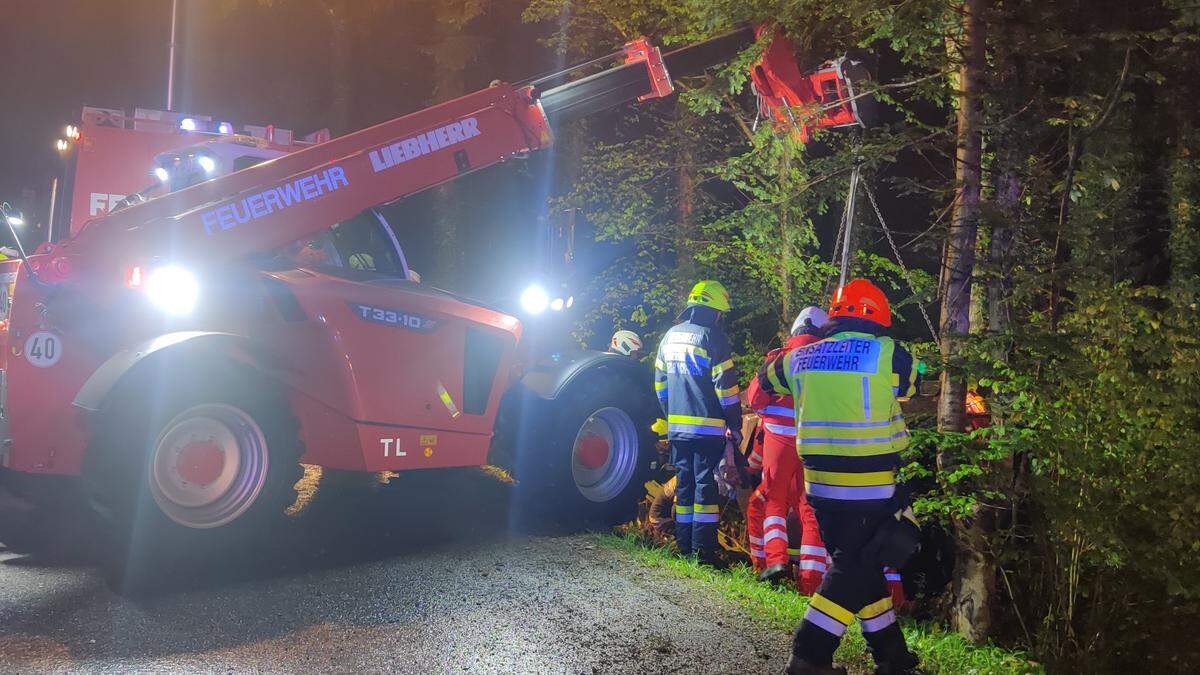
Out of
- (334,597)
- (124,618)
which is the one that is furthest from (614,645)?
(124,618)

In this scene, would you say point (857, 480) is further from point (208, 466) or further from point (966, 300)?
point (208, 466)

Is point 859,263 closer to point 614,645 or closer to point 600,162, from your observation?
point 600,162

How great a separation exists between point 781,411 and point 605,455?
5.94ft

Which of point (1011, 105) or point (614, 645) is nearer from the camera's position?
point (614, 645)

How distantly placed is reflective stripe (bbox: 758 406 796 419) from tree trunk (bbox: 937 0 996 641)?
99 cm

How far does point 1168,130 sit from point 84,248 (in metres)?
9.48

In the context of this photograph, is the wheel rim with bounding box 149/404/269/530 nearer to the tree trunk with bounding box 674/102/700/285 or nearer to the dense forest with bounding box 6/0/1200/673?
the dense forest with bounding box 6/0/1200/673

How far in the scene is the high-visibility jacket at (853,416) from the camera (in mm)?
4348

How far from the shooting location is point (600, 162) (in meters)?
10.8

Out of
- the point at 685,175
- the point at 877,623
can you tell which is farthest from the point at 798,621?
the point at 685,175

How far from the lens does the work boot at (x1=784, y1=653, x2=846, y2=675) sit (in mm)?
4156

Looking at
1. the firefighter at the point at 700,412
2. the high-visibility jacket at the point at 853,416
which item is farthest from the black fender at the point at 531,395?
the high-visibility jacket at the point at 853,416

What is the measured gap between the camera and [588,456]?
24.0ft

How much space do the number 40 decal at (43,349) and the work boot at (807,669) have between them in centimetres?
447
